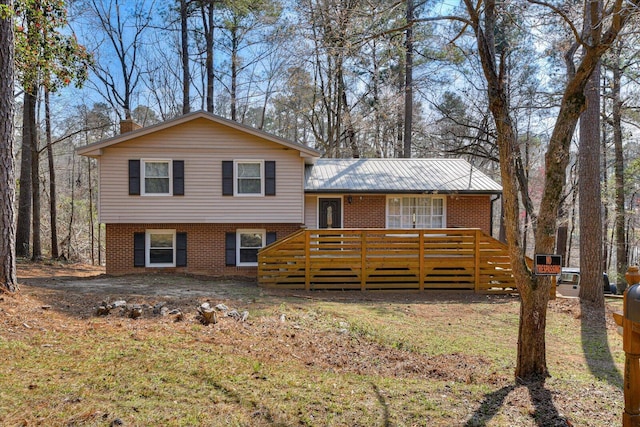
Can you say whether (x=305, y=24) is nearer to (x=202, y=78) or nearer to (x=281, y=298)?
(x=281, y=298)

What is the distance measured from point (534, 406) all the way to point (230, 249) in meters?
11.1

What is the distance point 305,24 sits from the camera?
6.42m

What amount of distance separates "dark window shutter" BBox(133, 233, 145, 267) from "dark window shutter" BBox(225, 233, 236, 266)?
2677 millimetres

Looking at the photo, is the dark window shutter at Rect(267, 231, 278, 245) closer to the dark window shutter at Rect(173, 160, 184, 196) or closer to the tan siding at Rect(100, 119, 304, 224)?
the tan siding at Rect(100, 119, 304, 224)

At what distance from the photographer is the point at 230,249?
44.1 feet

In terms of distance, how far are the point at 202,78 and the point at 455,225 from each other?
1702 centimetres

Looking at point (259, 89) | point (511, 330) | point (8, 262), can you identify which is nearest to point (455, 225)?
point (511, 330)

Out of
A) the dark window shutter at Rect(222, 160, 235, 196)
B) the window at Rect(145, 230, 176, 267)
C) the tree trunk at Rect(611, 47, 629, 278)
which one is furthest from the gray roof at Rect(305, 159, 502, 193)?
the tree trunk at Rect(611, 47, 629, 278)

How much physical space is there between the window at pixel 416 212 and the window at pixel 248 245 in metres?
4.47

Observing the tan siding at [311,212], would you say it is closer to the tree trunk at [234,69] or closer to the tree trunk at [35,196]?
the tree trunk at [35,196]

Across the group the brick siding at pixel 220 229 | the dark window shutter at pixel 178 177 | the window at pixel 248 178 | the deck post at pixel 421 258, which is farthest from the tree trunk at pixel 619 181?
the dark window shutter at pixel 178 177

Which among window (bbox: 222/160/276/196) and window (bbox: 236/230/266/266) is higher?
window (bbox: 222/160/276/196)

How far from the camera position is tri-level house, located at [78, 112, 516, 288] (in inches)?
506

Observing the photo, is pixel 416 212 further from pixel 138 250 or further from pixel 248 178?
pixel 138 250
